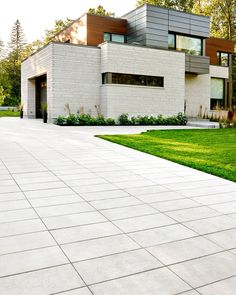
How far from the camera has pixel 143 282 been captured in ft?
7.66

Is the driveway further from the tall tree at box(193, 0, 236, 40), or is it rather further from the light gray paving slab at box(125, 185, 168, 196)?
the tall tree at box(193, 0, 236, 40)

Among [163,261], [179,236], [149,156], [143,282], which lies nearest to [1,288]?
[143,282]

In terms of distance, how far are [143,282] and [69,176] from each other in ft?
11.7

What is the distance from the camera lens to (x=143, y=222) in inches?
140

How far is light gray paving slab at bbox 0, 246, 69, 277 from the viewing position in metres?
2.50

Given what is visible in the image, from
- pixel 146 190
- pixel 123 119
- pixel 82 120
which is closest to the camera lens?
pixel 146 190

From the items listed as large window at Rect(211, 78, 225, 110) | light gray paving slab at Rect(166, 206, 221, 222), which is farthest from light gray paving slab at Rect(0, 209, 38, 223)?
large window at Rect(211, 78, 225, 110)

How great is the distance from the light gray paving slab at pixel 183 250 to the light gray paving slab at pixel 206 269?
3.2 inches

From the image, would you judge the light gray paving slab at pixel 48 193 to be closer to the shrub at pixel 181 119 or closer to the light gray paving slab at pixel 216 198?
the light gray paving slab at pixel 216 198

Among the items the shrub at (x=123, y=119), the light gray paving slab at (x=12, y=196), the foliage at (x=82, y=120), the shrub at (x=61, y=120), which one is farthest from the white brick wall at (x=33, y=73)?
the light gray paving slab at (x=12, y=196)

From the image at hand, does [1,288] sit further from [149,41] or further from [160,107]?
[149,41]

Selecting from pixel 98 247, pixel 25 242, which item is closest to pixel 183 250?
pixel 98 247

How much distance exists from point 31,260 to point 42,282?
0.37 metres

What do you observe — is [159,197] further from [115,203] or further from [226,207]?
[226,207]
